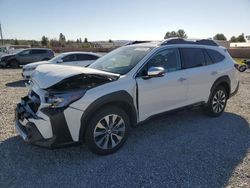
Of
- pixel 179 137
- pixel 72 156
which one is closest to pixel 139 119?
pixel 179 137

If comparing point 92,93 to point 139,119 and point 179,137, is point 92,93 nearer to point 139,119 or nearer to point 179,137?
point 139,119

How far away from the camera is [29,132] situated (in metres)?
3.44

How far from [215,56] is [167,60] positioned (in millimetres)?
1607

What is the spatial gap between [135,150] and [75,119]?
1202mm

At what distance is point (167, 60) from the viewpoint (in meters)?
4.55

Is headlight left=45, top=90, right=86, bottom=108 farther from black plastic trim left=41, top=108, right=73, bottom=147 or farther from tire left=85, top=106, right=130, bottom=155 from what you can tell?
Result: tire left=85, top=106, right=130, bottom=155

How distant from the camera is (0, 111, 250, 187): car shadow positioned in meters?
3.18

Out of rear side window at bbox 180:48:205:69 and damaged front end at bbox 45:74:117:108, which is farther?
rear side window at bbox 180:48:205:69

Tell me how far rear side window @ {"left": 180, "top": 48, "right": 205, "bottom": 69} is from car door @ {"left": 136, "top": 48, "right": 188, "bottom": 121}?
0.52 feet

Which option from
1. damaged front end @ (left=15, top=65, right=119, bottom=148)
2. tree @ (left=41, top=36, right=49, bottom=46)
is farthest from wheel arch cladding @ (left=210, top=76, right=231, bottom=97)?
tree @ (left=41, top=36, right=49, bottom=46)

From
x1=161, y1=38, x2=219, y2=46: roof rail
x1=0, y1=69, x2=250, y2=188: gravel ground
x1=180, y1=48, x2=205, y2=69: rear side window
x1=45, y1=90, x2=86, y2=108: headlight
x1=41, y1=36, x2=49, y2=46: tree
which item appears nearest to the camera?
x1=0, y1=69, x2=250, y2=188: gravel ground

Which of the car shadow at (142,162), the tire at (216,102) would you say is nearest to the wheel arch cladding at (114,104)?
the car shadow at (142,162)

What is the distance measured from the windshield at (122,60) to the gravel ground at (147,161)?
130 centimetres

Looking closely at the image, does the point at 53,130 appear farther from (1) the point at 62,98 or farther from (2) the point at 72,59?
(2) the point at 72,59
